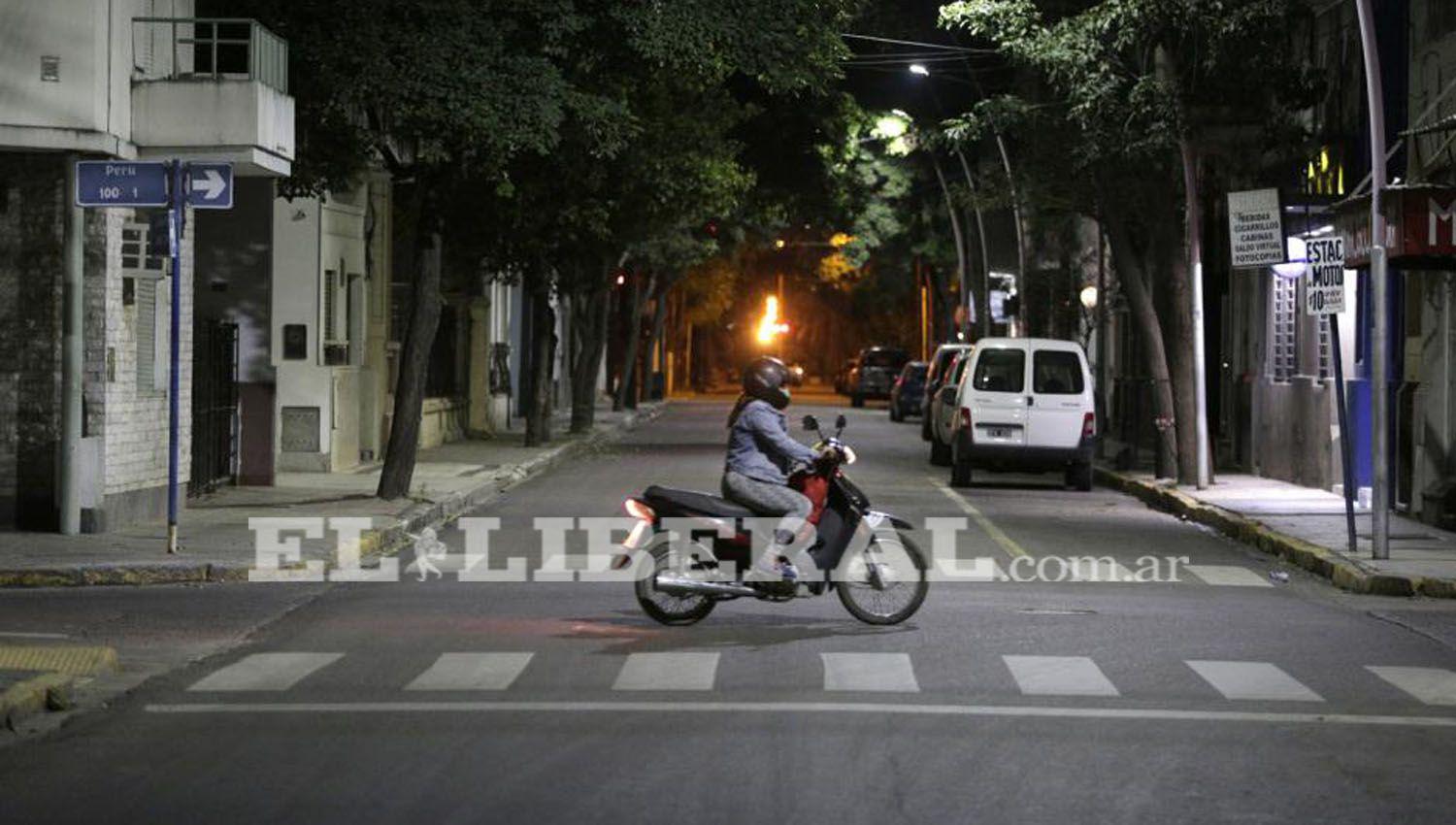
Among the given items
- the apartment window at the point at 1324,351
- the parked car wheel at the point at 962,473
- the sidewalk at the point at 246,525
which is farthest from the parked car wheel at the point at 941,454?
the apartment window at the point at 1324,351

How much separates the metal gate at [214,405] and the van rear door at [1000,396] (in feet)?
32.5

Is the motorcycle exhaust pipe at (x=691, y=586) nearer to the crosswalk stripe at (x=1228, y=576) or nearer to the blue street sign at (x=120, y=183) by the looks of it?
the crosswalk stripe at (x=1228, y=576)

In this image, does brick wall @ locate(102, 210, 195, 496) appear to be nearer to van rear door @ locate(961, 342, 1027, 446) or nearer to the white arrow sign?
the white arrow sign

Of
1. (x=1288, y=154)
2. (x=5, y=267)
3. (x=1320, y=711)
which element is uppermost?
(x=1288, y=154)

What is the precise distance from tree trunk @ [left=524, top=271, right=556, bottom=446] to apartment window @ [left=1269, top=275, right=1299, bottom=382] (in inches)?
511

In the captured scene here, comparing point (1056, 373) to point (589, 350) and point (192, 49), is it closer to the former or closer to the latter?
point (192, 49)

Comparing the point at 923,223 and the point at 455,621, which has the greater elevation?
the point at 923,223

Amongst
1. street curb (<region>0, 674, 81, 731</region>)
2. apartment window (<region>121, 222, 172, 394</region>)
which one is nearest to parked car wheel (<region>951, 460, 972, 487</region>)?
apartment window (<region>121, 222, 172, 394</region>)

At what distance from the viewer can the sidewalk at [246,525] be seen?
1780 centimetres

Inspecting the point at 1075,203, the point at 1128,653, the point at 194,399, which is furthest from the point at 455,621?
the point at 1075,203

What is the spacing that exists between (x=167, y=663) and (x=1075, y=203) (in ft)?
77.9

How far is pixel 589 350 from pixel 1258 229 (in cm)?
2710

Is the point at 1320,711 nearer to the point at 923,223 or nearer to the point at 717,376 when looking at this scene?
the point at 923,223

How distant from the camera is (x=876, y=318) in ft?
383
